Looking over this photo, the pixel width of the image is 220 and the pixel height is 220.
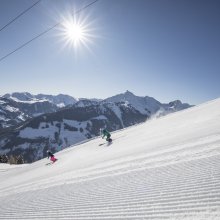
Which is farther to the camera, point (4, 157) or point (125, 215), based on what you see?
point (4, 157)

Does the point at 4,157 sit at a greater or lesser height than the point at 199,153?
greater

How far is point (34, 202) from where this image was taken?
8.23 m

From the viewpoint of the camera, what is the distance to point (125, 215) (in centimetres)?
469

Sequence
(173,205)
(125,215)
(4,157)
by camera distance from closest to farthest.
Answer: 1. (173,205)
2. (125,215)
3. (4,157)

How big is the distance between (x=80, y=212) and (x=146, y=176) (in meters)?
2.06

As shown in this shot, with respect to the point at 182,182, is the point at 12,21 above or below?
above

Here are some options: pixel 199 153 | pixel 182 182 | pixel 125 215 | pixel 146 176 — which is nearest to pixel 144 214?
pixel 125 215

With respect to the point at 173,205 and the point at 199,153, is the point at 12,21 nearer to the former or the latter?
the point at 199,153

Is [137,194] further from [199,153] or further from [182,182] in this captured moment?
[199,153]

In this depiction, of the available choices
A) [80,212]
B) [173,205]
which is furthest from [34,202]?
[173,205]

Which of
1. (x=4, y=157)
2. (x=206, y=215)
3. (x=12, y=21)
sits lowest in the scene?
(x=206, y=215)

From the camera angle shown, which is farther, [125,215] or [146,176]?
[146,176]

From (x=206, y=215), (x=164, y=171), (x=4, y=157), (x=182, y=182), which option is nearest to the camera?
(x=206, y=215)

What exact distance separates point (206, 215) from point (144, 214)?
110 cm
